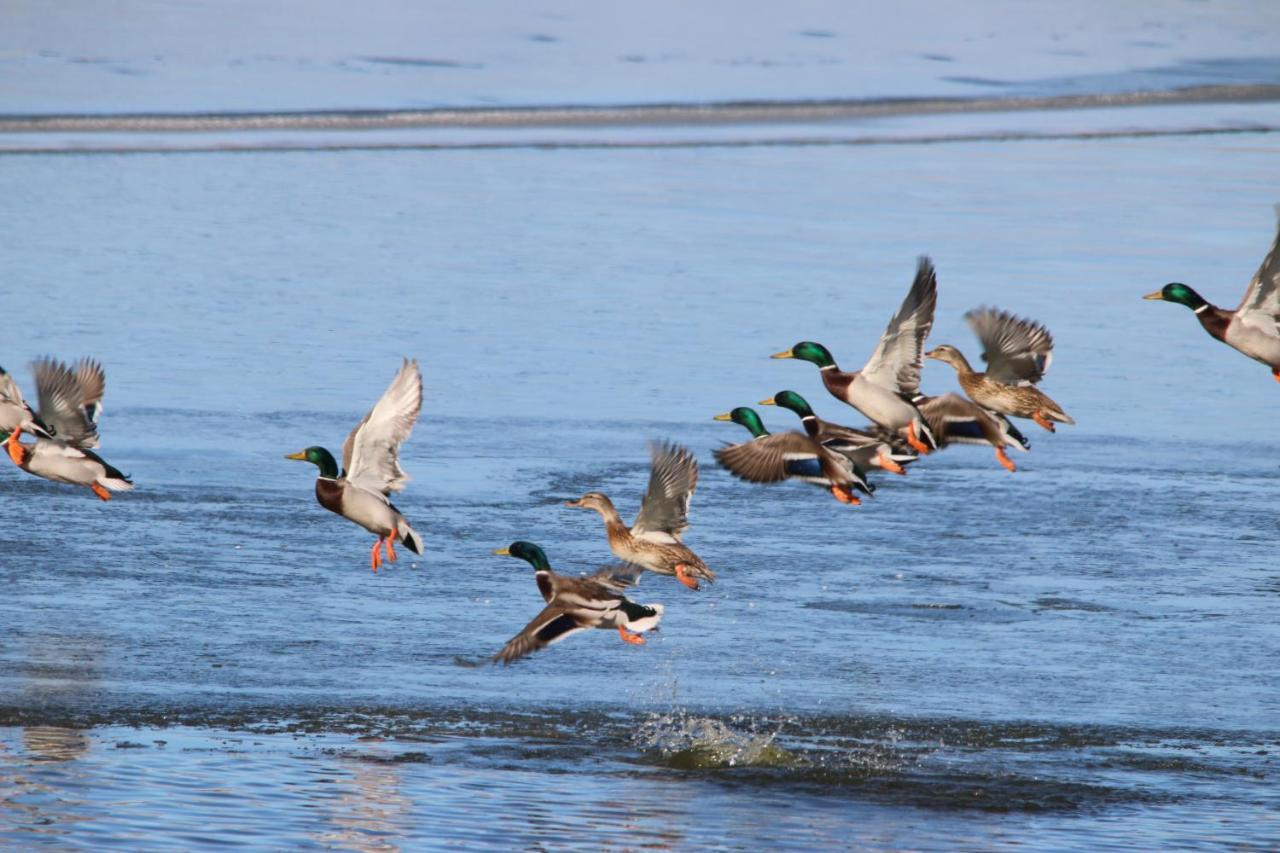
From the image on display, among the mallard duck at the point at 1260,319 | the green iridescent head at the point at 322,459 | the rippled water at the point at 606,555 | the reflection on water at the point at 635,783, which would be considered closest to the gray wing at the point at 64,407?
the rippled water at the point at 606,555

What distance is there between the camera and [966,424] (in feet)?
25.7

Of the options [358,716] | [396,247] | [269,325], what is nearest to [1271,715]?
[358,716]

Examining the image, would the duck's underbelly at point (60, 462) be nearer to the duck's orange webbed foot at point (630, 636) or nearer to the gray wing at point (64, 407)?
the gray wing at point (64, 407)

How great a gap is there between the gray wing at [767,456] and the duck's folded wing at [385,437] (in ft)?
3.53

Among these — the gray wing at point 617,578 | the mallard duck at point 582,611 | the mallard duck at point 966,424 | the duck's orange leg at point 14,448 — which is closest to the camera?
the mallard duck at point 582,611

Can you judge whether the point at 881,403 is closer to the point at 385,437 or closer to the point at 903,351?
the point at 903,351

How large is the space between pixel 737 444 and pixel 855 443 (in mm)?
553

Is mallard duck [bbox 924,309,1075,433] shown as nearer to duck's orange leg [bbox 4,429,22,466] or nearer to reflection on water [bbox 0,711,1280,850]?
reflection on water [bbox 0,711,1280,850]

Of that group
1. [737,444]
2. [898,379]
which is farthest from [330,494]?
[898,379]

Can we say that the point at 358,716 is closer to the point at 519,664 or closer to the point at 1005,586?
the point at 519,664

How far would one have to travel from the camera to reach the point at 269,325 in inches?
498

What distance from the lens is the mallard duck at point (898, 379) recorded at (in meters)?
7.49

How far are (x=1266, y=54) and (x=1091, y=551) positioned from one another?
61.2ft

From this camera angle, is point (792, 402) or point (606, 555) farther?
point (606, 555)
